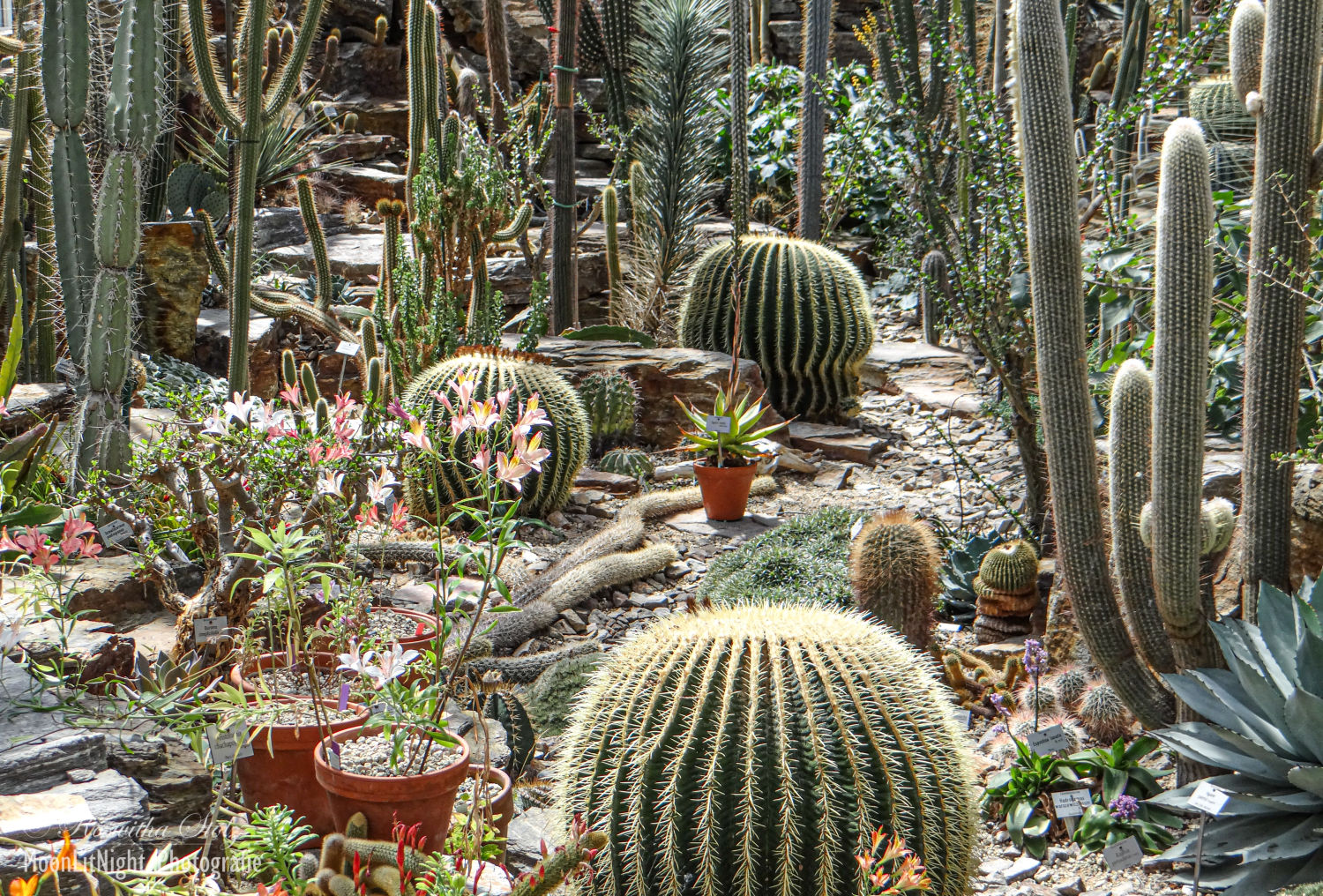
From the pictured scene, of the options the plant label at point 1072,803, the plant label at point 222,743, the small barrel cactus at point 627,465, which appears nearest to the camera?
the plant label at point 222,743

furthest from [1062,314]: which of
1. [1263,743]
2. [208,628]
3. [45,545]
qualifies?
[45,545]

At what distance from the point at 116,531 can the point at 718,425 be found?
117 inches

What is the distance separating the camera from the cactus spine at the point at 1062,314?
9.23 feet

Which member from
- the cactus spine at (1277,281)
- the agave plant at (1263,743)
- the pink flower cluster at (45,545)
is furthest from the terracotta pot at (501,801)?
the cactus spine at (1277,281)

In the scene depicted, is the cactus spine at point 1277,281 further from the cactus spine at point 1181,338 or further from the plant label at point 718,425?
the plant label at point 718,425

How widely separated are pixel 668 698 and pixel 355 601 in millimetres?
810

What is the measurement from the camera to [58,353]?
19.4 feet

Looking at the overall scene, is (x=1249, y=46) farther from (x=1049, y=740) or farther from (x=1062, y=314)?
(x=1049, y=740)

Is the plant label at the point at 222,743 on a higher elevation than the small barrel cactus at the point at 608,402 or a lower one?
lower

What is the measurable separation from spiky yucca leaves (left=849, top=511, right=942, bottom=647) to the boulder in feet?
9.63

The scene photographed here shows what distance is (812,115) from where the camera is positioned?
28.1 feet

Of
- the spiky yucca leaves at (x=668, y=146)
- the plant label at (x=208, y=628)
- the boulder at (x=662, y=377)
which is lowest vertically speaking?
the plant label at (x=208, y=628)

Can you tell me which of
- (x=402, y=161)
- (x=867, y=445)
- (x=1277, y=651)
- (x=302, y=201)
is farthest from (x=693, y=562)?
(x=402, y=161)

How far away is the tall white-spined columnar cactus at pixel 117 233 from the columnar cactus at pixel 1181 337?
10.2 feet
